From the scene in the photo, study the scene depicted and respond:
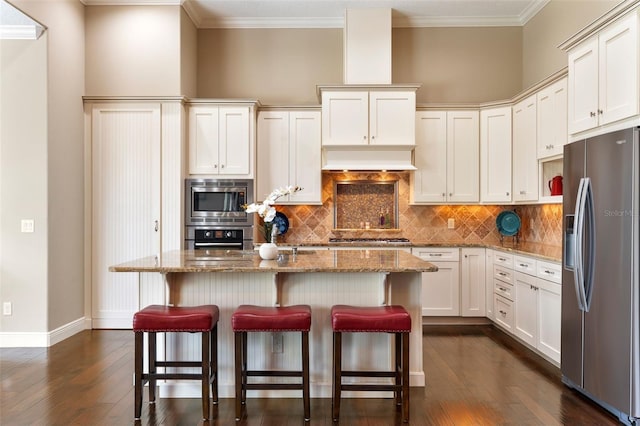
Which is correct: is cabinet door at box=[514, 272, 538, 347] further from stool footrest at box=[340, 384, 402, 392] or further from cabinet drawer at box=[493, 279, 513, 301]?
stool footrest at box=[340, 384, 402, 392]

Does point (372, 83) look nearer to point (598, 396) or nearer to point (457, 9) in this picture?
point (457, 9)

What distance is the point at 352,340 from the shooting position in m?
3.07

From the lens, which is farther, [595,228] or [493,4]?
[493,4]

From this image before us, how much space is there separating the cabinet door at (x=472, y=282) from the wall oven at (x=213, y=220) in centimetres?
247

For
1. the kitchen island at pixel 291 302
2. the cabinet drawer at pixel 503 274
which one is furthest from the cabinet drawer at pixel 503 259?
the kitchen island at pixel 291 302

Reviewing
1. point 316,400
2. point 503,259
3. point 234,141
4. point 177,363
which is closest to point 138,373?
point 177,363

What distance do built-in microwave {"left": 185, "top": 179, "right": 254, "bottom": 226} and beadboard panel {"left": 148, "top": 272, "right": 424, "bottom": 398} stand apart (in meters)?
1.83

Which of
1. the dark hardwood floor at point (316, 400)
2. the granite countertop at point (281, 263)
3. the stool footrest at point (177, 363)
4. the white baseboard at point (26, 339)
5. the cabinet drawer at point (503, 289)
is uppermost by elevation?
the granite countertop at point (281, 263)

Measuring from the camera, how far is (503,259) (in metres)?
4.55

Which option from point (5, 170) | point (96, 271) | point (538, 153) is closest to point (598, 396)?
point (538, 153)

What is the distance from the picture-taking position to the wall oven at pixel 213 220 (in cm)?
487

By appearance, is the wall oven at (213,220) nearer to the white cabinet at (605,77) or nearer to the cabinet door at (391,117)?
the cabinet door at (391,117)

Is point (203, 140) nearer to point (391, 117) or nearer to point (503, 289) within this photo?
point (391, 117)

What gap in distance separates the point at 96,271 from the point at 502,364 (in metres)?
4.25
